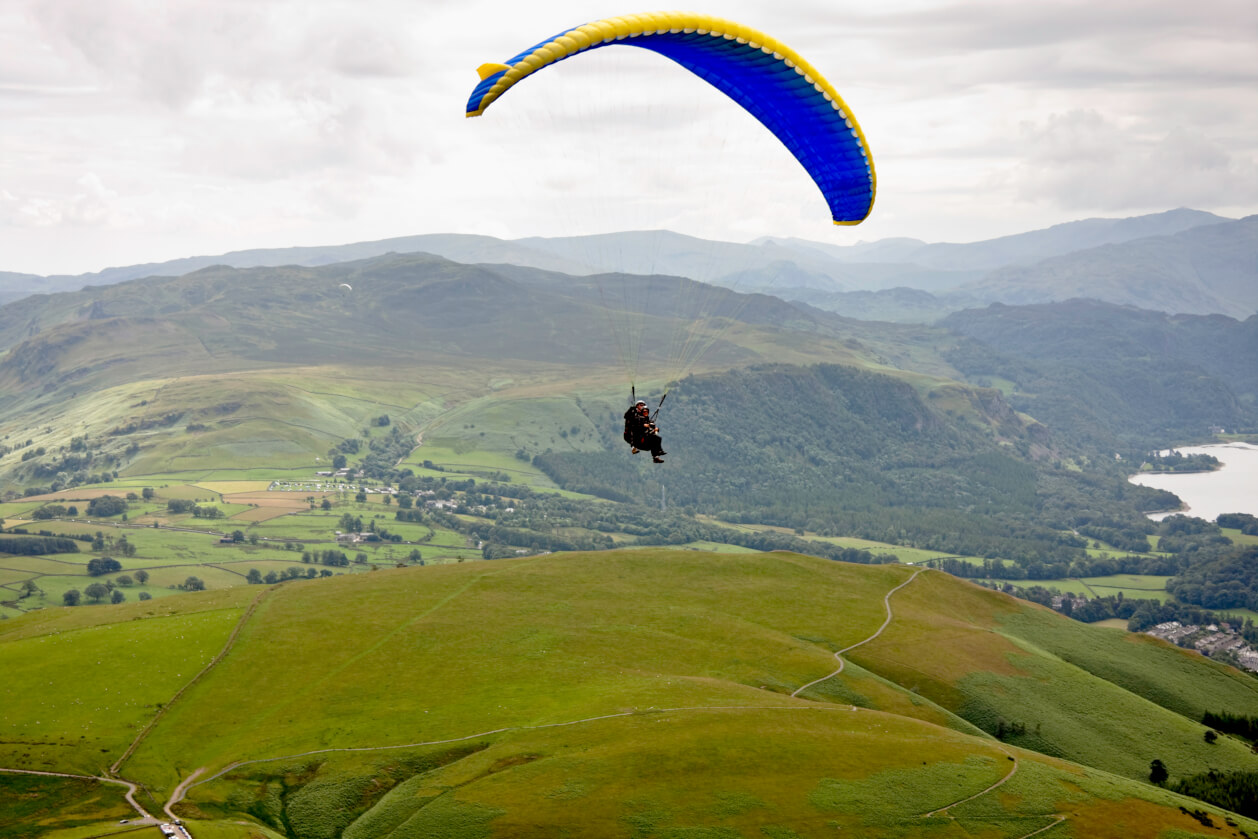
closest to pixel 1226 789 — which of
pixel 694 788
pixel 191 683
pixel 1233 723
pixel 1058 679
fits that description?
pixel 1058 679

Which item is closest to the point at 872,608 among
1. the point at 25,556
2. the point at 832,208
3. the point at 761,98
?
the point at 832,208

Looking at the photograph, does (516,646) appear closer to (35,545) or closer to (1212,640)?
(1212,640)

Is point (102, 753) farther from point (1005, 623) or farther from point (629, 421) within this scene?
point (1005, 623)

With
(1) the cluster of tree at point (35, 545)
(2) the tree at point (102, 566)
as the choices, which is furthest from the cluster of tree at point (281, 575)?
(1) the cluster of tree at point (35, 545)

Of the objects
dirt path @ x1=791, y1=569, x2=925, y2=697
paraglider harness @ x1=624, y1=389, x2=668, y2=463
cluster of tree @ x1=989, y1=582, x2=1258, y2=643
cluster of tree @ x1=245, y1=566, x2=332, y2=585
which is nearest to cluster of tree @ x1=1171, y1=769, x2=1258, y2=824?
dirt path @ x1=791, y1=569, x2=925, y2=697

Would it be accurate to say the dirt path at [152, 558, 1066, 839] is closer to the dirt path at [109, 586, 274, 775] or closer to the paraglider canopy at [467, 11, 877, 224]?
the dirt path at [109, 586, 274, 775]

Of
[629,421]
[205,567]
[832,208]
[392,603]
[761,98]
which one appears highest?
[761,98]
